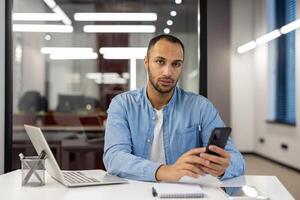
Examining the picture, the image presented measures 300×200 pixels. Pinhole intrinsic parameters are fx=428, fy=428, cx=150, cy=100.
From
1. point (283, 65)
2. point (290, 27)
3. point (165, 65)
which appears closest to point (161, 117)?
point (165, 65)

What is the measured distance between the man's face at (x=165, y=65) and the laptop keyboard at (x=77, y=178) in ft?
1.77

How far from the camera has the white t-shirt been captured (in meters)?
2.00

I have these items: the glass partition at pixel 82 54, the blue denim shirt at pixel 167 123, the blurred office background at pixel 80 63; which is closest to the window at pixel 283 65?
the blurred office background at pixel 80 63

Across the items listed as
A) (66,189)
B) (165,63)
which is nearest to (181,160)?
(66,189)

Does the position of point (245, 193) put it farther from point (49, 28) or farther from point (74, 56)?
point (49, 28)

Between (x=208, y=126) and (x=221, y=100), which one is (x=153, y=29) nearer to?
(x=208, y=126)

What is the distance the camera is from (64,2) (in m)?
4.01

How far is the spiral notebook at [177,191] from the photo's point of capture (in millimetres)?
1396

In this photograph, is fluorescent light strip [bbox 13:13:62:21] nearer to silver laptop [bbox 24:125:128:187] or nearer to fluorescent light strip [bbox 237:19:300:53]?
silver laptop [bbox 24:125:128:187]

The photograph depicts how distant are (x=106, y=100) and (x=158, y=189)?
8.80 feet

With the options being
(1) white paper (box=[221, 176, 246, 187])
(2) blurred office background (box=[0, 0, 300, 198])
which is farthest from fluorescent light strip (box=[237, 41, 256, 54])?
(1) white paper (box=[221, 176, 246, 187])

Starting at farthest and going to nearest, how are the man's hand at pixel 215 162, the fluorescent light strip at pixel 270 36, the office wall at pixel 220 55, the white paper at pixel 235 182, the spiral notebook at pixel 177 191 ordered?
the office wall at pixel 220 55, the fluorescent light strip at pixel 270 36, the white paper at pixel 235 182, the man's hand at pixel 215 162, the spiral notebook at pixel 177 191

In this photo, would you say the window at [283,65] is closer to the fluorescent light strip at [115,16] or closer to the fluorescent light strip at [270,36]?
the fluorescent light strip at [270,36]

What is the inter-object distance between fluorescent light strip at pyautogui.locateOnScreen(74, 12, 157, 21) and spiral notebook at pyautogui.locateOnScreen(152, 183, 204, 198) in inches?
105
